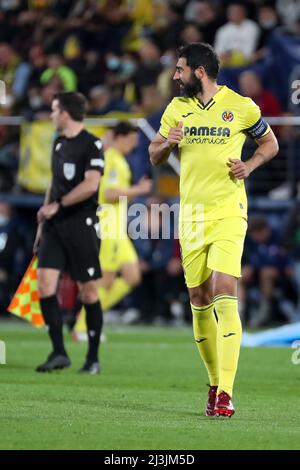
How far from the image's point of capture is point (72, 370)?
39.3 ft

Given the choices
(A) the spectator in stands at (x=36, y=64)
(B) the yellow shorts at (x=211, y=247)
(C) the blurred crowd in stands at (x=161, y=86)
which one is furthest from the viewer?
(A) the spectator in stands at (x=36, y=64)

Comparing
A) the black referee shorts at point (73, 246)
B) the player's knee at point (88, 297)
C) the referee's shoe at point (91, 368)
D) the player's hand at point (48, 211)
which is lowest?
the referee's shoe at point (91, 368)

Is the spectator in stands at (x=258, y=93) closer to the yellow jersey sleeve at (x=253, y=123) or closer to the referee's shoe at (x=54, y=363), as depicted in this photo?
the referee's shoe at (x=54, y=363)

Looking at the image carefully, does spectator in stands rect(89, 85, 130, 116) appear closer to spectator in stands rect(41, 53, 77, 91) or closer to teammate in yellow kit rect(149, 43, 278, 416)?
spectator in stands rect(41, 53, 77, 91)

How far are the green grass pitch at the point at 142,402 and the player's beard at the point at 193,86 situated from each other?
2186mm

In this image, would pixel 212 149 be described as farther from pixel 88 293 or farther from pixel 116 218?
pixel 116 218

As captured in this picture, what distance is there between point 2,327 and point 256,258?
12.5 ft

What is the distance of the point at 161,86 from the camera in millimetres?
20344

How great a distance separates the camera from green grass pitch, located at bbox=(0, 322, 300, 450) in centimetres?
733

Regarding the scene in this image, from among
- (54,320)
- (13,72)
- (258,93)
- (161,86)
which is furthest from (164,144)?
(13,72)

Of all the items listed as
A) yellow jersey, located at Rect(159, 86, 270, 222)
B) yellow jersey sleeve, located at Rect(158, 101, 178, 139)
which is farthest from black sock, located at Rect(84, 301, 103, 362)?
yellow jersey sleeve, located at Rect(158, 101, 178, 139)

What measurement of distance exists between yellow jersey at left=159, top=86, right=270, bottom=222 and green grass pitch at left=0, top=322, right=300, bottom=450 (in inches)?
55.5

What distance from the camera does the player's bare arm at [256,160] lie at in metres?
8.69

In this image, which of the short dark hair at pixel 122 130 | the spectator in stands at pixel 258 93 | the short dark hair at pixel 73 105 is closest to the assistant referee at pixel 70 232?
the short dark hair at pixel 73 105
